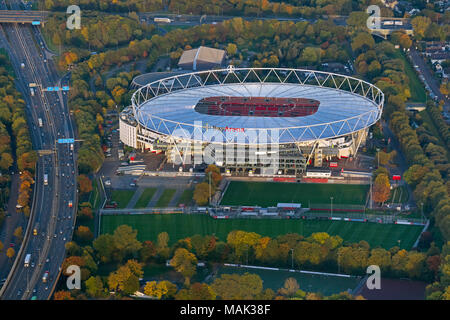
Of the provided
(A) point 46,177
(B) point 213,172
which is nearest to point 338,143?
(B) point 213,172

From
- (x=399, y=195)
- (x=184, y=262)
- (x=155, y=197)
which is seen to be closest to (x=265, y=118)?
(x=155, y=197)

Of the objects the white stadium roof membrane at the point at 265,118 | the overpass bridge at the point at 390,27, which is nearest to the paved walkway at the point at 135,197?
the white stadium roof membrane at the point at 265,118

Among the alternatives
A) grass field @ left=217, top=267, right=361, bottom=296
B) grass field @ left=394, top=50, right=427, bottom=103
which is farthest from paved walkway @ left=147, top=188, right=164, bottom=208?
grass field @ left=394, top=50, right=427, bottom=103

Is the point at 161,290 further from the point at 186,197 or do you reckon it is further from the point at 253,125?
the point at 253,125

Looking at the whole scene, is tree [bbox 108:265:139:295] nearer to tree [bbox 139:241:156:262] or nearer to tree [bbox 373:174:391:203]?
tree [bbox 139:241:156:262]

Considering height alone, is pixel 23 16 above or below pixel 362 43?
above

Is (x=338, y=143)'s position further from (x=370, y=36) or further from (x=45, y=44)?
(x=45, y=44)

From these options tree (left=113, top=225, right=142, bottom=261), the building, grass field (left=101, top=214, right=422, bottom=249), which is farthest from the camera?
the building
